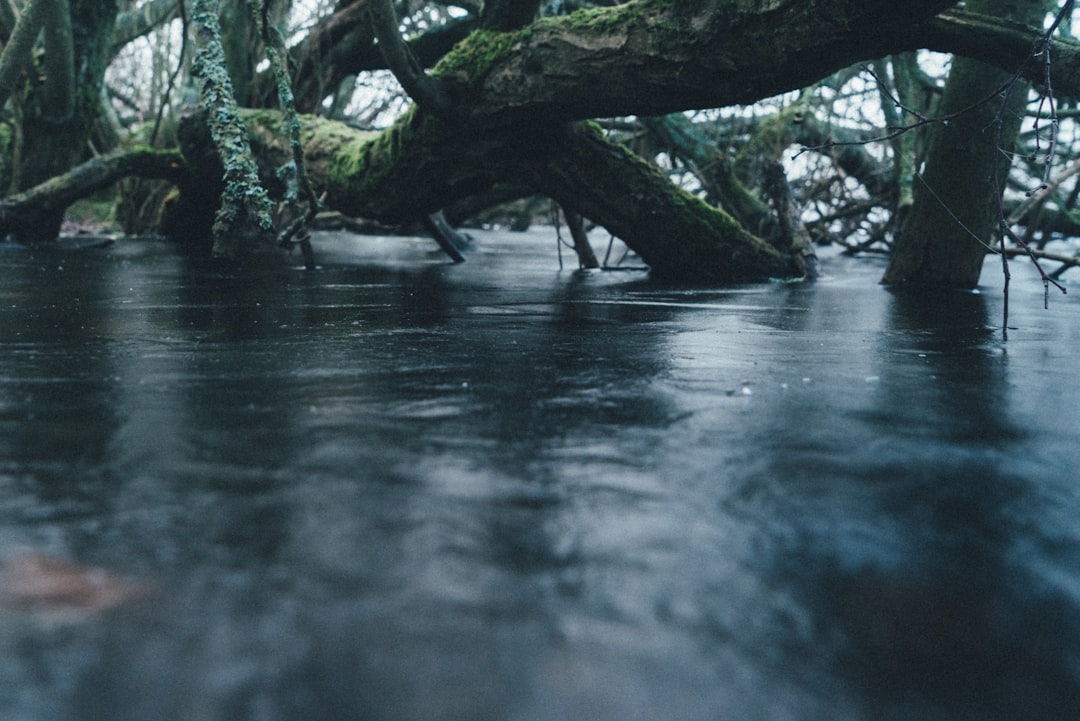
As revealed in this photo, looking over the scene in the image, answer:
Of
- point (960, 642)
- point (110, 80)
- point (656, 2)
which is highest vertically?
point (110, 80)

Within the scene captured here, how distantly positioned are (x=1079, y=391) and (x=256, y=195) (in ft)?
14.1

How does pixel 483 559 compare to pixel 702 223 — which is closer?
pixel 483 559

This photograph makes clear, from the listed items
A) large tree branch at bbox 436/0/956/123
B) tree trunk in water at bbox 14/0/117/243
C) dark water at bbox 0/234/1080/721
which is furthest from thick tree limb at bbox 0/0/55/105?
dark water at bbox 0/234/1080/721

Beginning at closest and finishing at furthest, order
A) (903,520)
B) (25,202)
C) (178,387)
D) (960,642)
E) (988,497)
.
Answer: (960,642) < (903,520) < (988,497) < (178,387) < (25,202)

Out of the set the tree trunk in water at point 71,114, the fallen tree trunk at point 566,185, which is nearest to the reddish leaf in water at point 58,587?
the fallen tree trunk at point 566,185

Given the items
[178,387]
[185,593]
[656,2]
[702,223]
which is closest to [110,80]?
[702,223]

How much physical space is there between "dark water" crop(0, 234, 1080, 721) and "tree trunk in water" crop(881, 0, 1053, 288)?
350 centimetres

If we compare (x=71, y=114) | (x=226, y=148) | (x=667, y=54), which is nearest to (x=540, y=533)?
(x=667, y=54)

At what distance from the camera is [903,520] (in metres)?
1.79

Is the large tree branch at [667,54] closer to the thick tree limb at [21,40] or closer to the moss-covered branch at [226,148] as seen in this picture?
the moss-covered branch at [226,148]

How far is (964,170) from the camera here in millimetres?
6469

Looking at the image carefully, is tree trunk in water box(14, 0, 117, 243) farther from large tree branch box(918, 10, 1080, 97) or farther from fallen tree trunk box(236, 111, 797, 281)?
large tree branch box(918, 10, 1080, 97)

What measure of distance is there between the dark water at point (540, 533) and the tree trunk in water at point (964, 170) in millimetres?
3501

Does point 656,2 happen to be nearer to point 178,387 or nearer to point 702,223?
point 702,223
